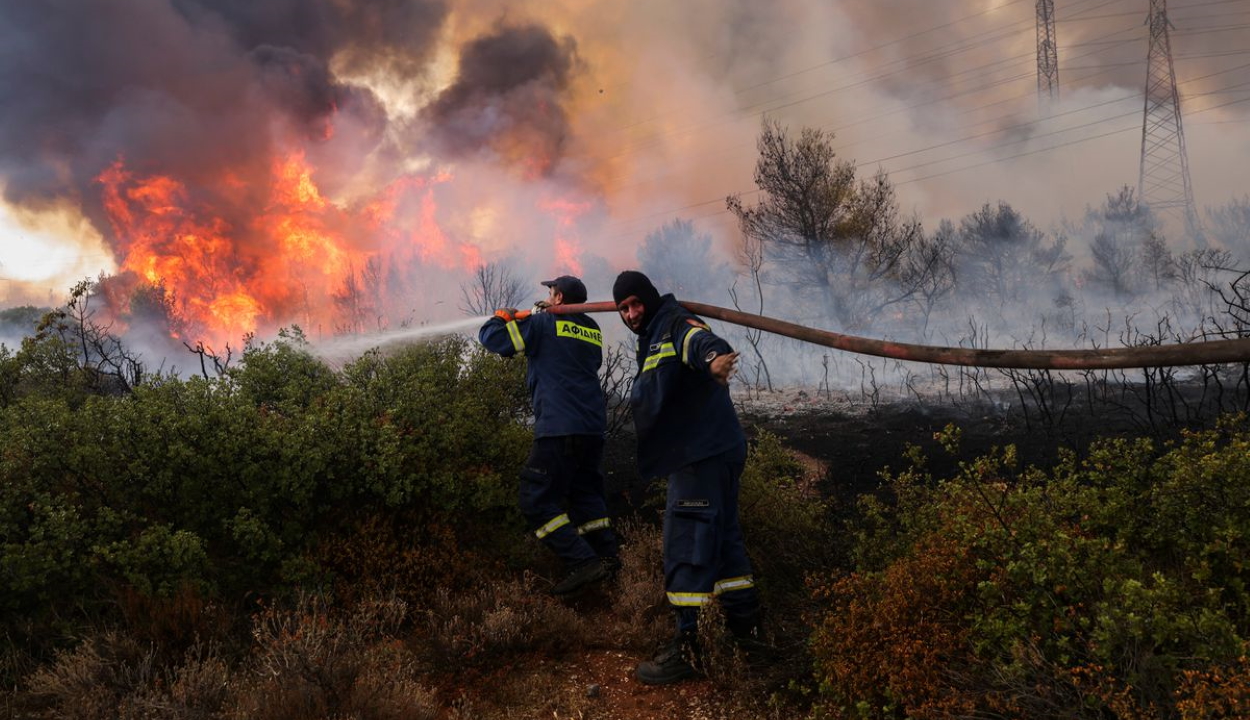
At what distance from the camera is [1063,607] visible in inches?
103

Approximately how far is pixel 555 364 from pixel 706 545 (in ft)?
5.89

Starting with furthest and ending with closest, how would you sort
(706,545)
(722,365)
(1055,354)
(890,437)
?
1. (890,437)
2. (706,545)
3. (722,365)
4. (1055,354)

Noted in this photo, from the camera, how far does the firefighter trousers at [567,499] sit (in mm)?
4449

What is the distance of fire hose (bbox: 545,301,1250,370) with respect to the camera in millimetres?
1850

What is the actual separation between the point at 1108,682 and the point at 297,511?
4.11 metres

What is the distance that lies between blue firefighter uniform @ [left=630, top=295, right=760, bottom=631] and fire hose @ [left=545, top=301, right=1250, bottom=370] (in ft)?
1.29

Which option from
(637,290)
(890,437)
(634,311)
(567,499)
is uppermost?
(637,290)

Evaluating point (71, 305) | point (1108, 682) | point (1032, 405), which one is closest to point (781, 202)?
point (1032, 405)

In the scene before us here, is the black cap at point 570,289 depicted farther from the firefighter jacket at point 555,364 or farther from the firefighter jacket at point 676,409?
the firefighter jacket at point 676,409

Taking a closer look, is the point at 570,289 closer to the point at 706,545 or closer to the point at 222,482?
the point at 706,545

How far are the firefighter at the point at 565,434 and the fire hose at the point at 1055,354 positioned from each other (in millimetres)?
1605

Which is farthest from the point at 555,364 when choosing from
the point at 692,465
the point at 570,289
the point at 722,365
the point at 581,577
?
the point at 722,365

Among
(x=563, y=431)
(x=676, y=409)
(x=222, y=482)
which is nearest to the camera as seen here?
(x=676, y=409)

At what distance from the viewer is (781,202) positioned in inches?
962
